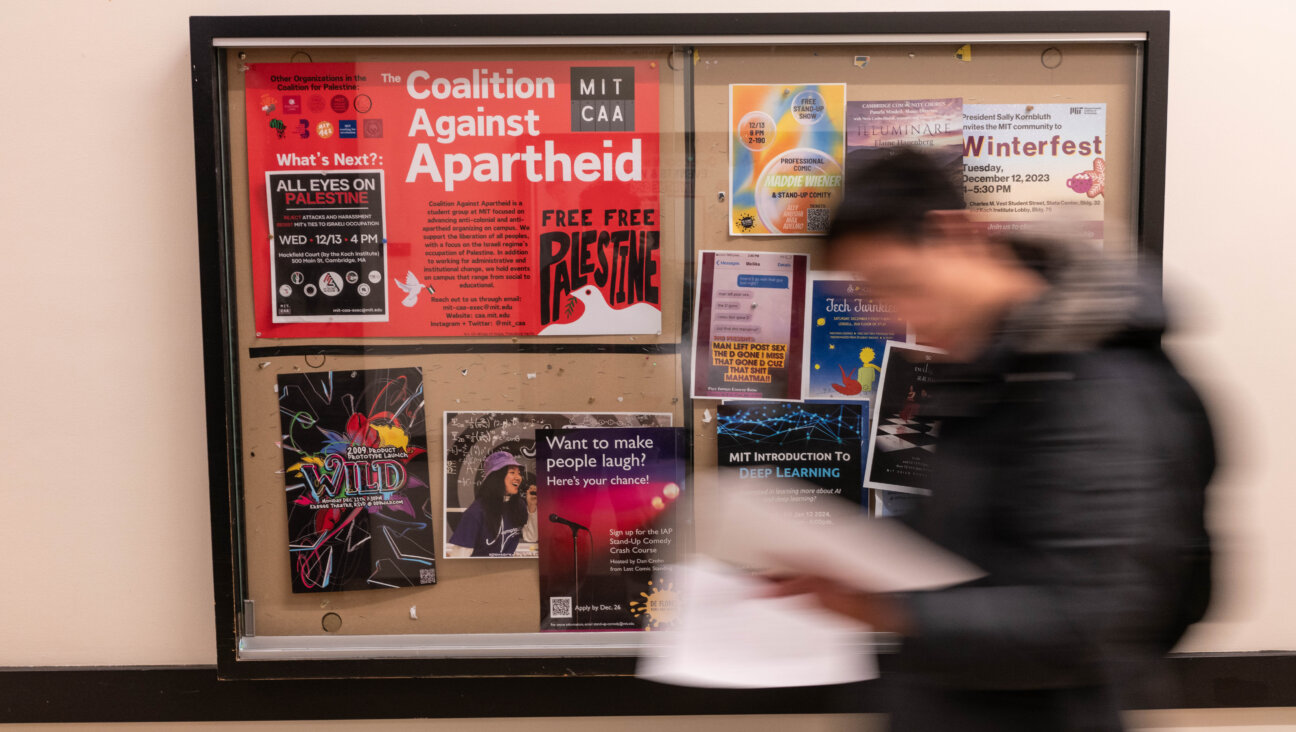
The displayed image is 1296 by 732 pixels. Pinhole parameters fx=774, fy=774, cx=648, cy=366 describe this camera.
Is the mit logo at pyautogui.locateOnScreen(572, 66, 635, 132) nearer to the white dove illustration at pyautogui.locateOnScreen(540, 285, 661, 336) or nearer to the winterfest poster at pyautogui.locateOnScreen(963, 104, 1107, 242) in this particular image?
the white dove illustration at pyautogui.locateOnScreen(540, 285, 661, 336)

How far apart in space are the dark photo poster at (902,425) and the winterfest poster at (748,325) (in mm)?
187

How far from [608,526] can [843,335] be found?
25.0 inches

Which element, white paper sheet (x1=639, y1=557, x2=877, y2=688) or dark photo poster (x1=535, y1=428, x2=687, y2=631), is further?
dark photo poster (x1=535, y1=428, x2=687, y2=631)

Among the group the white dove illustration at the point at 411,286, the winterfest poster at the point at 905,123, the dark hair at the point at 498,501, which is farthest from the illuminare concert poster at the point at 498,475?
the winterfest poster at the point at 905,123

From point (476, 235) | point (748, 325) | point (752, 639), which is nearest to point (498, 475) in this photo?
point (476, 235)

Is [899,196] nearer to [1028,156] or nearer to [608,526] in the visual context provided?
[1028,156]

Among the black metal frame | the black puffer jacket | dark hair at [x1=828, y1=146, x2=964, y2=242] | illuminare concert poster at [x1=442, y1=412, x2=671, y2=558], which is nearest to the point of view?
the black puffer jacket

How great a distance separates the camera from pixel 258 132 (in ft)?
5.17

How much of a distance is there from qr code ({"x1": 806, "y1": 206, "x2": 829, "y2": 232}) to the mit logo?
0.40 metres

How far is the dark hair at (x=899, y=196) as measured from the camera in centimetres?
92

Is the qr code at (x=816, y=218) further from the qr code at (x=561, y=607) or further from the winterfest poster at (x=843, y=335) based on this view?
the qr code at (x=561, y=607)

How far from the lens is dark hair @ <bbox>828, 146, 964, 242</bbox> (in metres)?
0.92

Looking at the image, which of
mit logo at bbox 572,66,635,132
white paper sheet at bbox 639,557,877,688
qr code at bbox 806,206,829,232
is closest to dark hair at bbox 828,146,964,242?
white paper sheet at bbox 639,557,877,688

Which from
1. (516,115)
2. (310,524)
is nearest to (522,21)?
(516,115)
